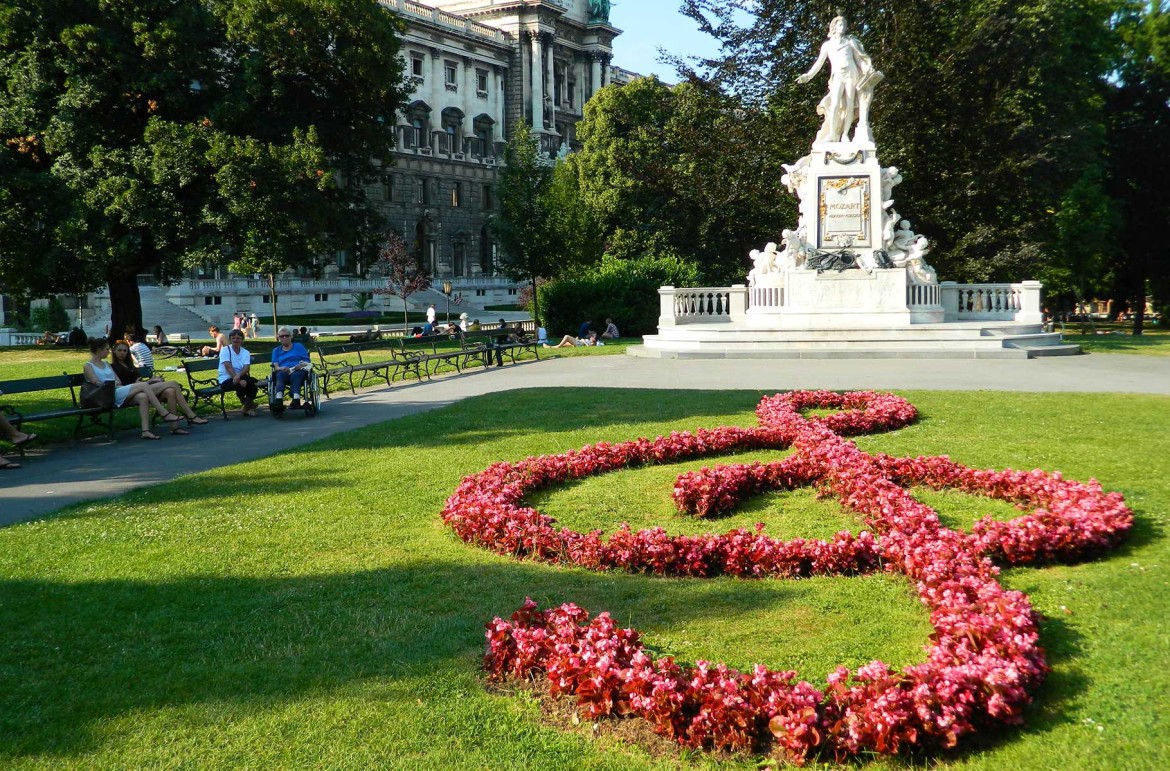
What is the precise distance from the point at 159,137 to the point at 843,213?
62.3ft

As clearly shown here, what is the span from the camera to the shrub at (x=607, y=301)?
3566 cm

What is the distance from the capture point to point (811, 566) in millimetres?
6312

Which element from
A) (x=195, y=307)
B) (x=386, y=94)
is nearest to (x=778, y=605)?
(x=386, y=94)

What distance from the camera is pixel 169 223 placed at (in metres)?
29.9

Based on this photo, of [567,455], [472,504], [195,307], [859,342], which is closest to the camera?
[472,504]

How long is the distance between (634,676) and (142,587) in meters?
3.40

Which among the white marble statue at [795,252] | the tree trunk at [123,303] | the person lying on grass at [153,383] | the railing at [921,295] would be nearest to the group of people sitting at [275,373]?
the person lying on grass at [153,383]

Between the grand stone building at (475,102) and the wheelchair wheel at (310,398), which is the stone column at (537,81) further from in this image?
the wheelchair wheel at (310,398)

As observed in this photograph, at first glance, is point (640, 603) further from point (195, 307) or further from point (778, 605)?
point (195, 307)

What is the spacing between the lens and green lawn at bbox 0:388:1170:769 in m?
4.13

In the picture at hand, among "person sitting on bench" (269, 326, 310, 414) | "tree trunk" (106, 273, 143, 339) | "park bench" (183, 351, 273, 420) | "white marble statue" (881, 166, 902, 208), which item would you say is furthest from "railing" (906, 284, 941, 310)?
"tree trunk" (106, 273, 143, 339)

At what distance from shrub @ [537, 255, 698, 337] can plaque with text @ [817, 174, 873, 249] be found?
11.2m

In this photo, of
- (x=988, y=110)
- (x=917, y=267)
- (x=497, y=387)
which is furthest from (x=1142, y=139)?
(x=497, y=387)

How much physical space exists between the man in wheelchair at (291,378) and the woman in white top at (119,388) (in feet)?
5.42
